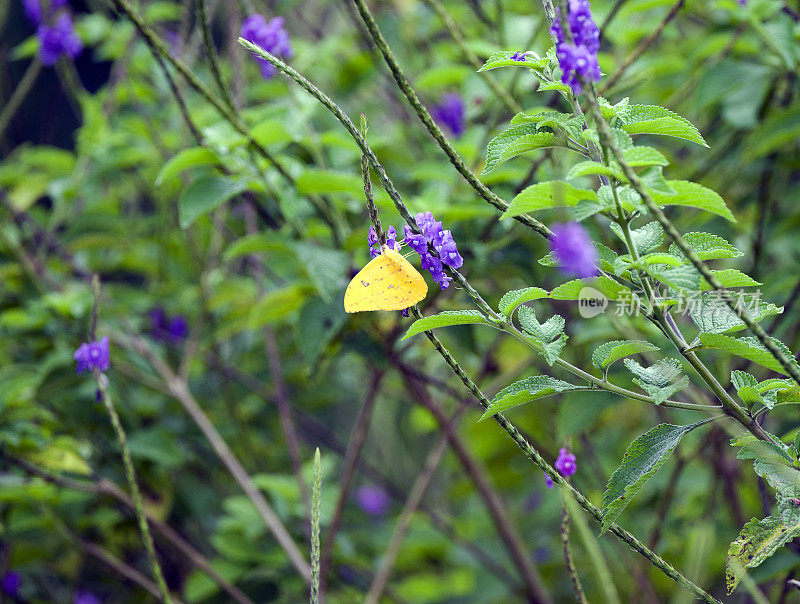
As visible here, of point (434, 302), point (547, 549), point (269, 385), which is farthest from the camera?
point (547, 549)

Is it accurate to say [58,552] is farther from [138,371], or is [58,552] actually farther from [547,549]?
[547,549]

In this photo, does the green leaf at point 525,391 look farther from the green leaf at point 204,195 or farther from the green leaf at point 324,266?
the green leaf at point 204,195

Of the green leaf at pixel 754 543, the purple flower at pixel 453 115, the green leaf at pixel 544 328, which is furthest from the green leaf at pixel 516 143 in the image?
the purple flower at pixel 453 115

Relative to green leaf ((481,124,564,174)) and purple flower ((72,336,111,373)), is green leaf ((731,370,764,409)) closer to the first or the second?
green leaf ((481,124,564,174))

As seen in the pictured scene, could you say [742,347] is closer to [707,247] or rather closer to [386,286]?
[707,247]

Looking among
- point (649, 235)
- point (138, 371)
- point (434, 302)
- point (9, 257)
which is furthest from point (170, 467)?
point (649, 235)

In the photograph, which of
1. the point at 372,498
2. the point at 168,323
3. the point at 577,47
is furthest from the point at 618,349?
the point at 372,498
